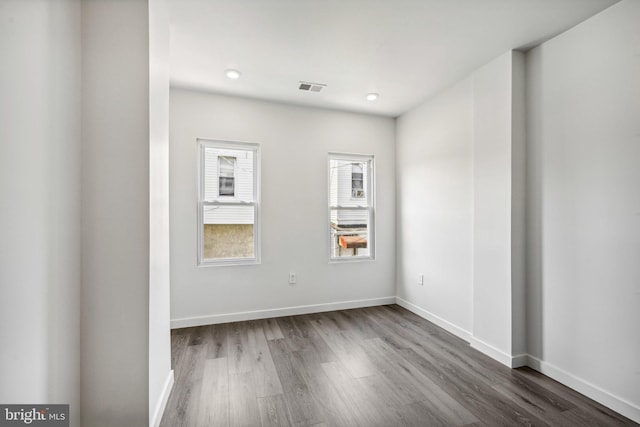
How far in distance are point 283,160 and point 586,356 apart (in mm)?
3159

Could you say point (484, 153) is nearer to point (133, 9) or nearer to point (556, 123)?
point (556, 123)

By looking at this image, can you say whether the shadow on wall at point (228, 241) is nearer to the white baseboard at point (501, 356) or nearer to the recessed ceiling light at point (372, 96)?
the recessed ceiling light at point (372, 96)

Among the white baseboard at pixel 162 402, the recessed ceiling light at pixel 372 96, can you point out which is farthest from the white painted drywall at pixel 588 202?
the white baseboard at pixel 162 402

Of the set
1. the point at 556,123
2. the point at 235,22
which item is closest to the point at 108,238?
the point at 235,22

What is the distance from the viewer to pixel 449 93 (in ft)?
9.96

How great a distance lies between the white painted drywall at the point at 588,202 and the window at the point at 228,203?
8.97 ft

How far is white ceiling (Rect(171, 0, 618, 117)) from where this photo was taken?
6.09 feet

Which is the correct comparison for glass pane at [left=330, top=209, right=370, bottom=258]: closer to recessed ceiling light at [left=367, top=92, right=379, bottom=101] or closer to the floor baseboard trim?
the floor baseboard trim

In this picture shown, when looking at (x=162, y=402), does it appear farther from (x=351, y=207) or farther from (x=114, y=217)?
(x=351, y=207)

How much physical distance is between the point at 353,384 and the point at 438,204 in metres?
2.08

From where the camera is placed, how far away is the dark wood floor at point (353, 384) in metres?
1.71

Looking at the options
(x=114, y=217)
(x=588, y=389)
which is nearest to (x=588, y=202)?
(x=588, y=389)

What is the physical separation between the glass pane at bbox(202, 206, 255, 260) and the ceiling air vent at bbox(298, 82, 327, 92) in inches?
57.4

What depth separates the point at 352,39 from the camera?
2195mm
